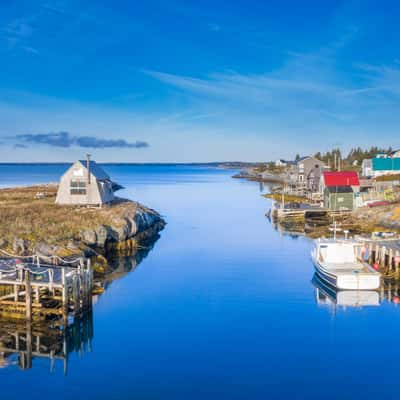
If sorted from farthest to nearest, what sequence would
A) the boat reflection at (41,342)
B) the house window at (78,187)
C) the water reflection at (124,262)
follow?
the house window at (78,187)
the water reflection at (124,262)
the boat reflection at (41,342)

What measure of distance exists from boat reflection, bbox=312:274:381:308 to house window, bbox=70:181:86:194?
1048 inches

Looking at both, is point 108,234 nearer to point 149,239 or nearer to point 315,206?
point 149,239

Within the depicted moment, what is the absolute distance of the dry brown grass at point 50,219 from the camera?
31.9m

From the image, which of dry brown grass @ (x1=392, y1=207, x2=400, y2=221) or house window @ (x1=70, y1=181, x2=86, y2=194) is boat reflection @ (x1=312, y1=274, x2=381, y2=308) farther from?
house window @ (x1=70, y1=181, x2=86, y2=194)

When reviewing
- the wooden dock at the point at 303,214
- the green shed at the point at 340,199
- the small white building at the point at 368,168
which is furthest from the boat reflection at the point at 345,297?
the small white building at the point at 368,168

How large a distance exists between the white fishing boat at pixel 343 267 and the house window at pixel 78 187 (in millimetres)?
24654

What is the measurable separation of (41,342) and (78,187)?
2707 centimetres

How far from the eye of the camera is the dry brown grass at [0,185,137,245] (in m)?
31.9

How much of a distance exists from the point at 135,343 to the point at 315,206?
45998 millimetres

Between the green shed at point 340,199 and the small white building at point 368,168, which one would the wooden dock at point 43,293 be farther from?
the small white building at point 368,168

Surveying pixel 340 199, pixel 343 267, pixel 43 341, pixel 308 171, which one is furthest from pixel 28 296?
pixel 308 171

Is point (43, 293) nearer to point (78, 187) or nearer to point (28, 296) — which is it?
point (28, 296)

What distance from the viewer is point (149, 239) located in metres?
45.7

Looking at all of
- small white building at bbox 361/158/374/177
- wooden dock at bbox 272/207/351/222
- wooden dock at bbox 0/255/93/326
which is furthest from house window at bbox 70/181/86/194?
small white building at bbox 361/158/374/177
